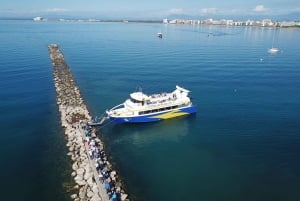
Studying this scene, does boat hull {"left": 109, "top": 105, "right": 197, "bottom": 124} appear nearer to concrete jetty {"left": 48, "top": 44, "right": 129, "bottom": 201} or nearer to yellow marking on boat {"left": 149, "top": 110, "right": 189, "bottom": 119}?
yellow marking on boat {"left": 149, "top": 110, "right": 189, "bottom": 119}

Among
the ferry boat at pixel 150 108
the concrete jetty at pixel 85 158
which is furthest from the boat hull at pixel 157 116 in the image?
the concrete jetty at pixel 85 158

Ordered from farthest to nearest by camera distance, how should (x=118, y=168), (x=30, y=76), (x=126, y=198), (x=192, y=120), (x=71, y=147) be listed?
(x=30, y=76), (x=192, y=120), (x=71, y=147), (x=118, y=168), (x=126, y=198)

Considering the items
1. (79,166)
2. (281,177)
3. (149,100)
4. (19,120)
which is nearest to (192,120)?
(149,100)

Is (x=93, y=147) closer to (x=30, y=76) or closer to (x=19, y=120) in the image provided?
(x=19, y=120)

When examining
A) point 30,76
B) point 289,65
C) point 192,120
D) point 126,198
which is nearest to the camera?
point 126,198

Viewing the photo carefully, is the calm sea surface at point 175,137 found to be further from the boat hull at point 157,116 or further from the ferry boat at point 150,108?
the ferry boat at point 150,108

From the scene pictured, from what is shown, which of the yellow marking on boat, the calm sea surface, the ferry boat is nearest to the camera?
the calm sea surface

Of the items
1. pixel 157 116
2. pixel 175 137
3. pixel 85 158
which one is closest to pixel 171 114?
pixel 157 116

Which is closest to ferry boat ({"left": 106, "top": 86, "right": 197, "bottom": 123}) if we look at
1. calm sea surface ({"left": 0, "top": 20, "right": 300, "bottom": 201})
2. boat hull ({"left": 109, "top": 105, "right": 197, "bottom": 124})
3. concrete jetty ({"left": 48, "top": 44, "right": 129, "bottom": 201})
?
boat hull ({"left": 109, "top": 105, "right": 197, "bottom": 124})
